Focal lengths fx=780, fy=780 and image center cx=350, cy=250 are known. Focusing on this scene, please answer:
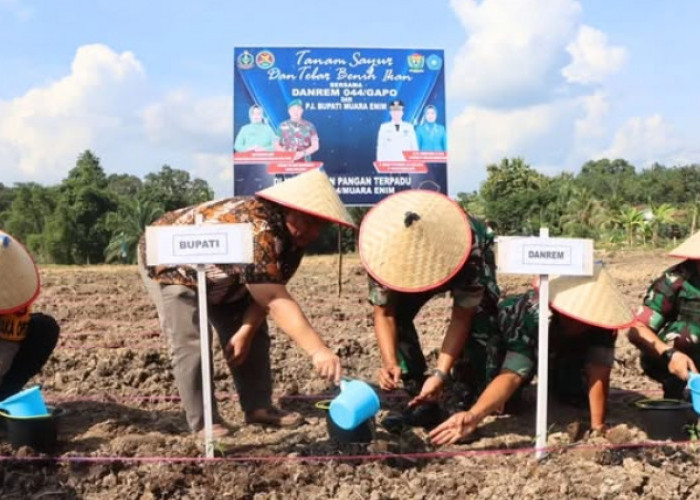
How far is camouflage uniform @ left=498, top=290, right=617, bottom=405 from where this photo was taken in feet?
10.4

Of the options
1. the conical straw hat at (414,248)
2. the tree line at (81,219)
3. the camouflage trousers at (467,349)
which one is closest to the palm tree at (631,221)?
the tree line at (81,219)

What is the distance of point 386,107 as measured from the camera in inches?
323

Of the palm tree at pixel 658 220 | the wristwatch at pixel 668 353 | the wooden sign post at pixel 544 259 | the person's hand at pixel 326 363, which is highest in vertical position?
the palm tree at pixel 658 220

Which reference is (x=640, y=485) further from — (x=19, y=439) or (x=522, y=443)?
(x=19, y=439)

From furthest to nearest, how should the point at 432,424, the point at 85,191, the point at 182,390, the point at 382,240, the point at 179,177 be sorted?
the point at 179,177 → the point at 85,191 → the point at 432,424 → the point at 182,390 → the point at 382,240

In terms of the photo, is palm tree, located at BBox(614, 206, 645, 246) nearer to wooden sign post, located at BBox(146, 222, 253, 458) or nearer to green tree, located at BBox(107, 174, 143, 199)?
wooden sign post, located at BBox(146, 222, 253, 458)

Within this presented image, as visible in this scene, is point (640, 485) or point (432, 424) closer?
point (640, 485)

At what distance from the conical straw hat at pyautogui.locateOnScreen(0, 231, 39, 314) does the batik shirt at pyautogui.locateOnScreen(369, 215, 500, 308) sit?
4.58 ft

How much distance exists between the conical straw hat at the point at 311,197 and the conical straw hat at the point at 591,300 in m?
0.87

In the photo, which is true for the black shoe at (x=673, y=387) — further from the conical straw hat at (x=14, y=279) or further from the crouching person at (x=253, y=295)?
the conical straw hat at (x=14, y=279)

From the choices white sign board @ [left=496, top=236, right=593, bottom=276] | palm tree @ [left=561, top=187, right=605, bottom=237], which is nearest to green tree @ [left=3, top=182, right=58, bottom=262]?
palm tree @ [left=561, top=187, right=605, bottom=237]

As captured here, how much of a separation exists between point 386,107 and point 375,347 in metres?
3.49

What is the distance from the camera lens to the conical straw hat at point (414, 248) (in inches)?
114

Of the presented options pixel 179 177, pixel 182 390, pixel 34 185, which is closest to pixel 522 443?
pixel 182 390
